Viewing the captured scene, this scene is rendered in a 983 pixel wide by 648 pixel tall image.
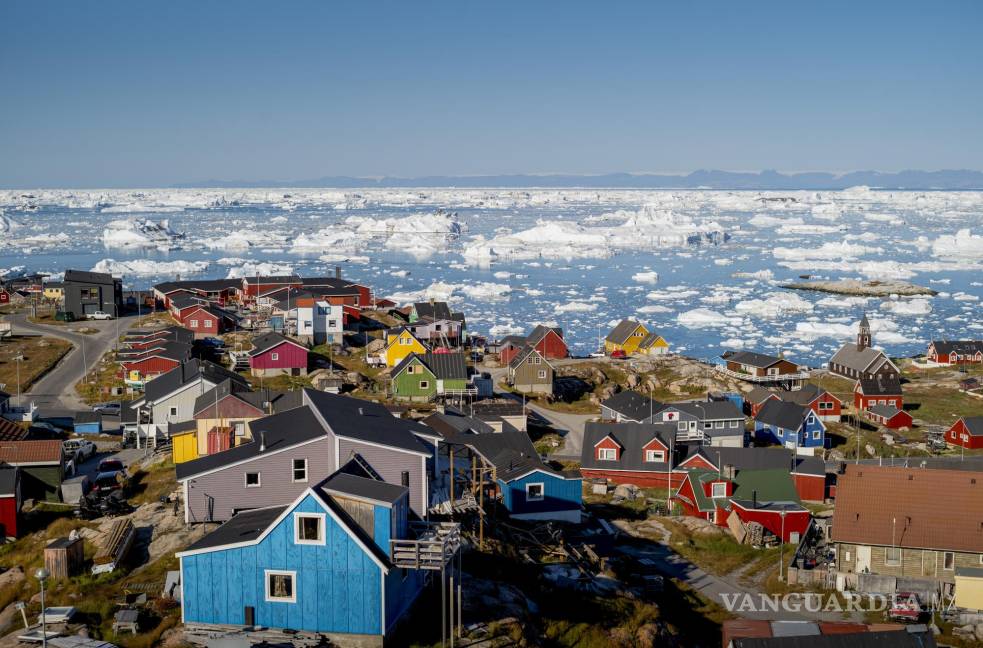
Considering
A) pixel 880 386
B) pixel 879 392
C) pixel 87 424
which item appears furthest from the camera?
pixel 880 386

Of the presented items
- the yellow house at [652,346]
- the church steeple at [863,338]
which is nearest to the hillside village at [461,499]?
the church steeple at [863,338]

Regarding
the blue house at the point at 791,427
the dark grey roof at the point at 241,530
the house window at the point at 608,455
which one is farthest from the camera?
the blue house at the point at 791,427

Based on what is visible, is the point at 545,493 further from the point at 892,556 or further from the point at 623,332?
the point at 623,332

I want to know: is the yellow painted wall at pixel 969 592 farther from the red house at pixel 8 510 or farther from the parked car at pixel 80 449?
the parked car at pixel 80 449

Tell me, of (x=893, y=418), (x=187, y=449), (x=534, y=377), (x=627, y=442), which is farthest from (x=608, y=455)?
(x=893, y=418)

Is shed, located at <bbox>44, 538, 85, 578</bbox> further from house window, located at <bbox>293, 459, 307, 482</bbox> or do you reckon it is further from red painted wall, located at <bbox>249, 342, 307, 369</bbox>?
red painted wall, located at <bbox>249, 342, 307, 369</bbox>

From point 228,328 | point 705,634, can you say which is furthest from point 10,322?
point 705,634

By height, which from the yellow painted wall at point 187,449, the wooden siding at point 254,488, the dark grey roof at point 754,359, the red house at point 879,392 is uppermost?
the wooden siding at point 254,488

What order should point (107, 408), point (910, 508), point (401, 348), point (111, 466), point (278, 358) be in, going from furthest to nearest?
point (401, 348), point (278, 358), point (107, 408), point (111, 466), point (910, 508)
